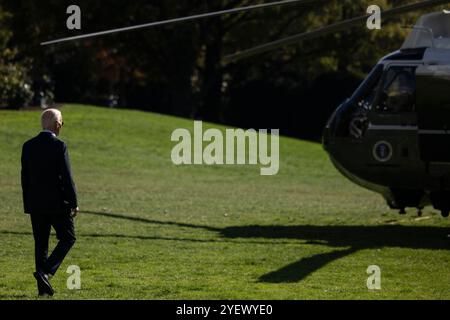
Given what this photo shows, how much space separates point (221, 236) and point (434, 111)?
366cm

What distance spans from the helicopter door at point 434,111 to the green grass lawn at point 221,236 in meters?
1.39

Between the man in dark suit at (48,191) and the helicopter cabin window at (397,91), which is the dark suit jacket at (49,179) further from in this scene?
the helicopter cabin window at (397,91)

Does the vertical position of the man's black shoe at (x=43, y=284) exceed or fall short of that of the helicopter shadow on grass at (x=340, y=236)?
it exceeds it

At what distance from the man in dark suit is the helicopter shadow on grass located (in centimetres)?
377

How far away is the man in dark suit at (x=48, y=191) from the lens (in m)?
10.7

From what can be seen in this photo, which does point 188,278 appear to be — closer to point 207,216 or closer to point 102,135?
point 207,216

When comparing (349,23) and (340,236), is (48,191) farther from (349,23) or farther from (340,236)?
(340,236)

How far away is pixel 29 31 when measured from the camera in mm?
48719

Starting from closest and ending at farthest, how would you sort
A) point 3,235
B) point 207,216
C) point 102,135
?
point 3,235
point 207,216
point 102,135

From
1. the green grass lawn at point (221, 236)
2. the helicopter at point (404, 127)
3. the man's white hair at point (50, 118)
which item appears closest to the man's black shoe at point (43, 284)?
the green grass lawn at point (221, 236)

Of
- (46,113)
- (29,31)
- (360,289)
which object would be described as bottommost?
(360,289)

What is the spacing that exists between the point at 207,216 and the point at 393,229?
3406mm

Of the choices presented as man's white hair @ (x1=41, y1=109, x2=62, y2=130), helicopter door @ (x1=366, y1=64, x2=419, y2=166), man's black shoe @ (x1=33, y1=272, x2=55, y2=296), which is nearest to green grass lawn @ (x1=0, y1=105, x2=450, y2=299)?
man's black shoe @ (x1=33, y1=272, x2=55, y2=296)

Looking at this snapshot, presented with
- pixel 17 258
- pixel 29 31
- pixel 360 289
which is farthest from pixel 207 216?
pixel 29 31
